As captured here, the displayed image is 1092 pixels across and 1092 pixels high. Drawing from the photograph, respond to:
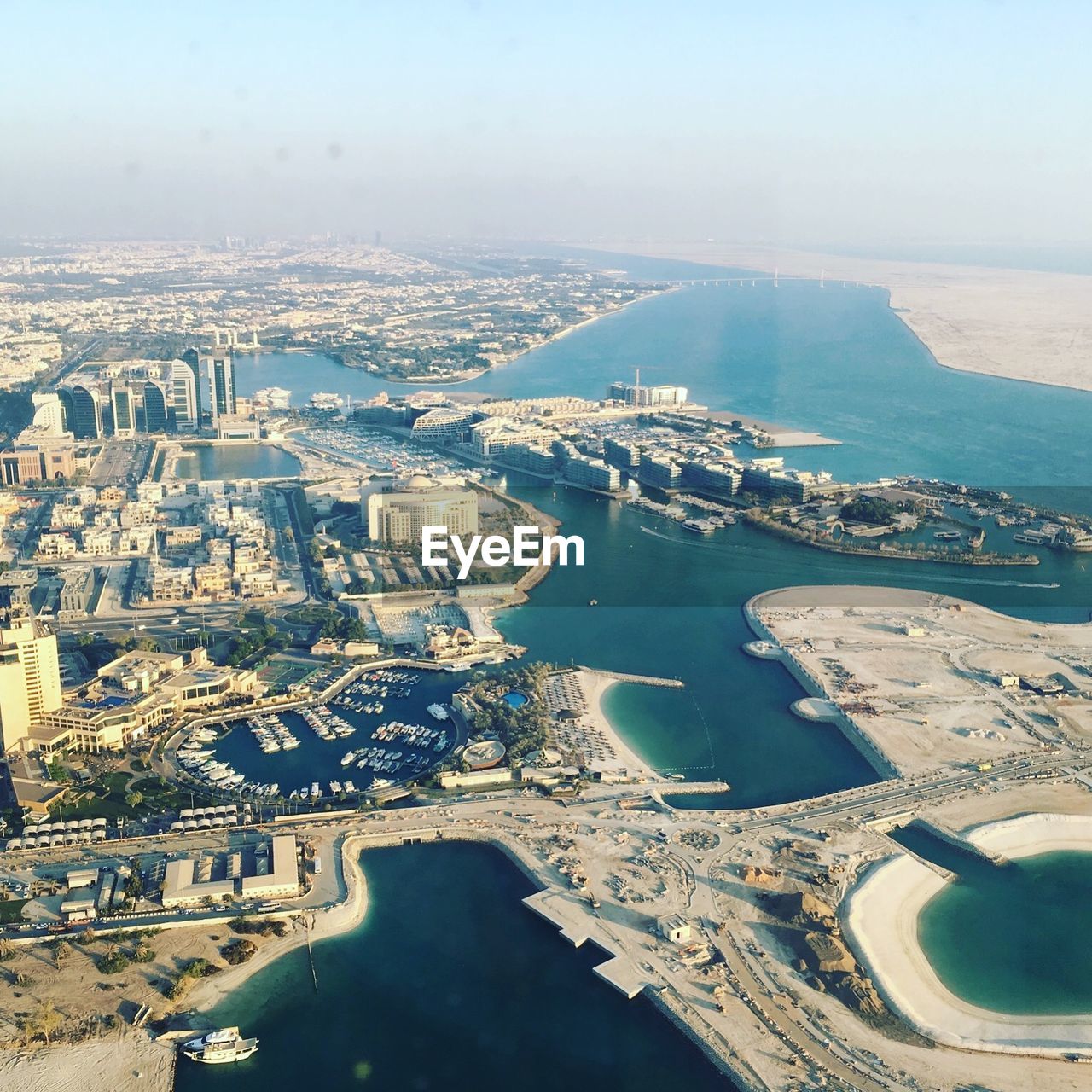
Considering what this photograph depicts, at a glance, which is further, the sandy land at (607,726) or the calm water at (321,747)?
the sandy land at (607,726)

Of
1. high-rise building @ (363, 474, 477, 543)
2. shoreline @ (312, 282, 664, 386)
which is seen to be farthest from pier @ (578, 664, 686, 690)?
shoreline @ (312, 282, 664, 386)

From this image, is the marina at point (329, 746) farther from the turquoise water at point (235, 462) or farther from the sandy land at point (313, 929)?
the turquoise water at point (235, 462)

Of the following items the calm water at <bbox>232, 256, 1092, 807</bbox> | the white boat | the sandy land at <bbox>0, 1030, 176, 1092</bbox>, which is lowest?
the sandy land at <bbox>0, 1030, 176, 1092</bbox>

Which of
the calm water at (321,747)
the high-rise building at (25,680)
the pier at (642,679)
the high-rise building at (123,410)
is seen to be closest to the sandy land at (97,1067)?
the calm water at (321,747)

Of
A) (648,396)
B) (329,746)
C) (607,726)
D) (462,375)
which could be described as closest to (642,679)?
(607,726)

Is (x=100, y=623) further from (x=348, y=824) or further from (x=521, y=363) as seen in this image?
(x=521, y=363)

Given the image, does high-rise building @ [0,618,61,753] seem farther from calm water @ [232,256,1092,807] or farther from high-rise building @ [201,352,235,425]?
high-rise building @ [201,352,235,425]
